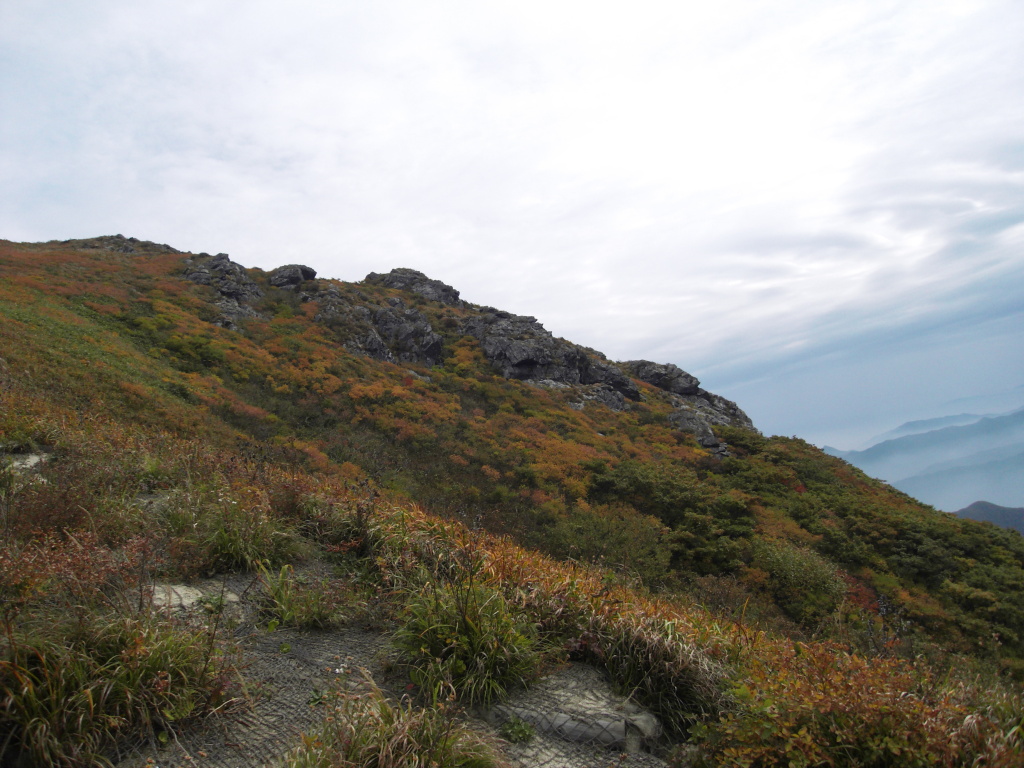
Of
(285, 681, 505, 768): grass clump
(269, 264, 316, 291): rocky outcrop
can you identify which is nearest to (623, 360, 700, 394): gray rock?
(269, 264, 316, 291): rocky outcrop

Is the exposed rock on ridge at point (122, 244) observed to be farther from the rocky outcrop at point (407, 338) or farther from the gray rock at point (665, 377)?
the gray rock at point (665, 377)

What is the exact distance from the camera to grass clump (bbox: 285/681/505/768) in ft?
9.23

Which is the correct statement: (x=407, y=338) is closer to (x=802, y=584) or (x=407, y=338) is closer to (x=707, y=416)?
(x=707, y=416)

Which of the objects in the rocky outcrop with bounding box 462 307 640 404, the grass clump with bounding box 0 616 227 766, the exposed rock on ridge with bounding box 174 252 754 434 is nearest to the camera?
the grass clump with bounding box 0 616 227 766

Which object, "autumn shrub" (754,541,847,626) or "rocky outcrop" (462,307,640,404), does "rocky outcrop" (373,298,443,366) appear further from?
"autumn shrub" (754,541,847,626)

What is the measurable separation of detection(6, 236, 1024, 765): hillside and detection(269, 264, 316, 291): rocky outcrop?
1360 millimetres

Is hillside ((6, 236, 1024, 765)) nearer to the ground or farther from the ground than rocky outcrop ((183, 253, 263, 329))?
nearer to the ground

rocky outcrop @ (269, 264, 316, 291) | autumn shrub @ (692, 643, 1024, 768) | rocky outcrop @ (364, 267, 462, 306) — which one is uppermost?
rocky outcrop @ (364, 267, 462, 306)

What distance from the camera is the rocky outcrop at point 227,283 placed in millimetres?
29203

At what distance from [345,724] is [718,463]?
79.1 ft

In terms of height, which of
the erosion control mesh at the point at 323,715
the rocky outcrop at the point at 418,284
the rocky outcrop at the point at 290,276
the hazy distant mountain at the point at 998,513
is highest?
the rocky outcrop at the point at 418,284

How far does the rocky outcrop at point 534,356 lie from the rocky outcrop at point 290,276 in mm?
12793

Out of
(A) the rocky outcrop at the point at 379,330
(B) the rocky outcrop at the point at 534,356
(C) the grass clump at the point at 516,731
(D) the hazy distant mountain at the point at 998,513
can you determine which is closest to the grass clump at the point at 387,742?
(C) the grass clump at the point at 516,731

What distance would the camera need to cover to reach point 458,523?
633 cm
